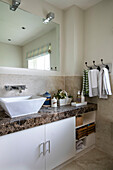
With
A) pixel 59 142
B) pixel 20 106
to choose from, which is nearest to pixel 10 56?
pixel 20 106

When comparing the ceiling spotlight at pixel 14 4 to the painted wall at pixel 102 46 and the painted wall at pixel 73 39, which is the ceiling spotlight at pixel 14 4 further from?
the painted wall at pixel 102 46

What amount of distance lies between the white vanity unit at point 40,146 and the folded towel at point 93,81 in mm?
571

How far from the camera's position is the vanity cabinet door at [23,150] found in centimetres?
115

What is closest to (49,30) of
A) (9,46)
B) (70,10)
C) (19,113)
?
(70,10)

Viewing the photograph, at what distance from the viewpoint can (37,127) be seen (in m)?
1.34

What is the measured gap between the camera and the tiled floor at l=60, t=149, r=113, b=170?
1.64 m

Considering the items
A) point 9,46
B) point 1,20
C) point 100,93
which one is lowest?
point 100,93

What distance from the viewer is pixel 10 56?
5.65 feet

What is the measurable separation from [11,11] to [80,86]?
5.34 feet

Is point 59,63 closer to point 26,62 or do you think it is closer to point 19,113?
point 26,62

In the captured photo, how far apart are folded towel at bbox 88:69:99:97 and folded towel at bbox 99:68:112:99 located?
0.08m

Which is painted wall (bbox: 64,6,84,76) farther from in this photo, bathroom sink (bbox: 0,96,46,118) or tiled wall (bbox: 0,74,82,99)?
bathroom sink (bbox: 0,96,46,118)

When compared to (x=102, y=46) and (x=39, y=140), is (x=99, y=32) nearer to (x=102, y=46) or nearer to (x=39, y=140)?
(x=102, y=46)

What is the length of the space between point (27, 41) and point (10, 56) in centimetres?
39
